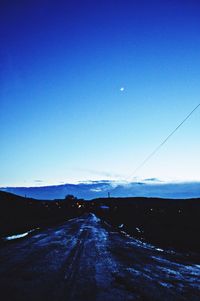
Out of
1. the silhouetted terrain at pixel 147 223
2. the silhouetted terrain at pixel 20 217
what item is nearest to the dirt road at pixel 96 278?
the silhouetted terrain at pixel 147 223

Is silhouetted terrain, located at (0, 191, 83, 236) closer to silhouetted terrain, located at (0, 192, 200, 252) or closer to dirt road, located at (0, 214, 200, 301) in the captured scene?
silhouetted terrain, located at (0, 192, 200, 252)

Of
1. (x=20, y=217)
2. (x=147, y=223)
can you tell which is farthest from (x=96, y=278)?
(x=20, y=217)

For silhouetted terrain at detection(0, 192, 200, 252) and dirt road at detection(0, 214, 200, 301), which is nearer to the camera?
dirt road at detection(0, 214, 200, 301)

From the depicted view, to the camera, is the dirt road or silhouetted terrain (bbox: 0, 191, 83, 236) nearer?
the dirt road

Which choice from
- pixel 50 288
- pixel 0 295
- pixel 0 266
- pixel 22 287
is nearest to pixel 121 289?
pixel 50 288

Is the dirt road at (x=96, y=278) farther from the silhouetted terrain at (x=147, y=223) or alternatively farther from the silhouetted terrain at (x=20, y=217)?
the silhouetted terrain at (x=20, y=217)

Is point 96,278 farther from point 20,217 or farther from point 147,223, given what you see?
point 20,217

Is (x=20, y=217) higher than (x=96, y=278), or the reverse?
(x=20, y=217)

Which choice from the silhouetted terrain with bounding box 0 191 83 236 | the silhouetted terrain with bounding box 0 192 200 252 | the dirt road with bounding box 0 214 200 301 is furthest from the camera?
the silhouetted terrain with bounding box 0 191 83 236

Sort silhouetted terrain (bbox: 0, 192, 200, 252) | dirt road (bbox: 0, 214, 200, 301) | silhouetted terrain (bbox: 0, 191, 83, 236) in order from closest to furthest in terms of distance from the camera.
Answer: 1. dirt road (bbox: 0, 214, 200, 301)
2. silhouetted terrain (bbox: 0, 192, 200, 252)
3. silhouetted terrain (bbox: 0, 191, 83, 236)

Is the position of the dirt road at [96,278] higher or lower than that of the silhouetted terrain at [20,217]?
lower

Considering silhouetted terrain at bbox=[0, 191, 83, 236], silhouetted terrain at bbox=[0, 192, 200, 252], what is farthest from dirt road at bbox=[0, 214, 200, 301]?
silhouetted terrain at bbox=[0, 191, 83, 236]

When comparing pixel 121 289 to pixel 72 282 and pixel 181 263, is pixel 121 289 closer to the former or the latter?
pixel 72 282

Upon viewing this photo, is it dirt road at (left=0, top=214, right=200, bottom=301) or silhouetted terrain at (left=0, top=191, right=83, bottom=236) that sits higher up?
silhouetted terrain at (left=0, top=191, right=83, bottom=236)
